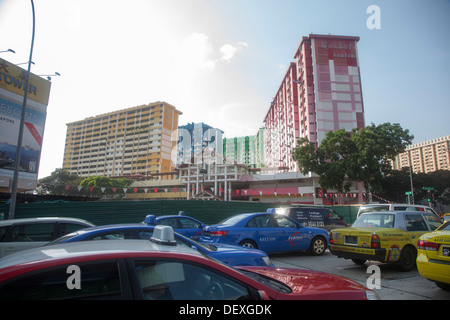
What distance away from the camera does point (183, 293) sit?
6.57ft

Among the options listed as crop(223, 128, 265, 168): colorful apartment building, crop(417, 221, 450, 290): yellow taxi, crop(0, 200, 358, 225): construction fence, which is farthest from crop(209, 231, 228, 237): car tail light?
crop(223, 128, 265, 168): colorful apartment building

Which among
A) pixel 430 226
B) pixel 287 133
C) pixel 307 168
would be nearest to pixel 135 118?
pixel 287 133

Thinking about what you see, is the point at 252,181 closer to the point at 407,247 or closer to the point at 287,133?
the point at 287,133

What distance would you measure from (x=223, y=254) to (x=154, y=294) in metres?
2.85

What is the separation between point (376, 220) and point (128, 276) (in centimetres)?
752

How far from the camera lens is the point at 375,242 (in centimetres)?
642

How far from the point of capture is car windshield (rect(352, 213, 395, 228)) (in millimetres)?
7259

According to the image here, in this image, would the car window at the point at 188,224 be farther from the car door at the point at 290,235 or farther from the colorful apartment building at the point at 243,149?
the colorful apartment building at the point at 243,149

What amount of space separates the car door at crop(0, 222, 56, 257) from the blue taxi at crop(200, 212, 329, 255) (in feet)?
12.8

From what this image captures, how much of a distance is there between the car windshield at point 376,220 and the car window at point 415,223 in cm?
39

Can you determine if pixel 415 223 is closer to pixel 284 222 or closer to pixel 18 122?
pixel 284 222

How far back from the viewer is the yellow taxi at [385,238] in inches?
254

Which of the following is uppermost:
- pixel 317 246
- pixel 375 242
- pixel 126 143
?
pixel 126 143

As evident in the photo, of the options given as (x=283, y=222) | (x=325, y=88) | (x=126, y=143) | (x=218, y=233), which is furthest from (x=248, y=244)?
(x=126, y=143)
